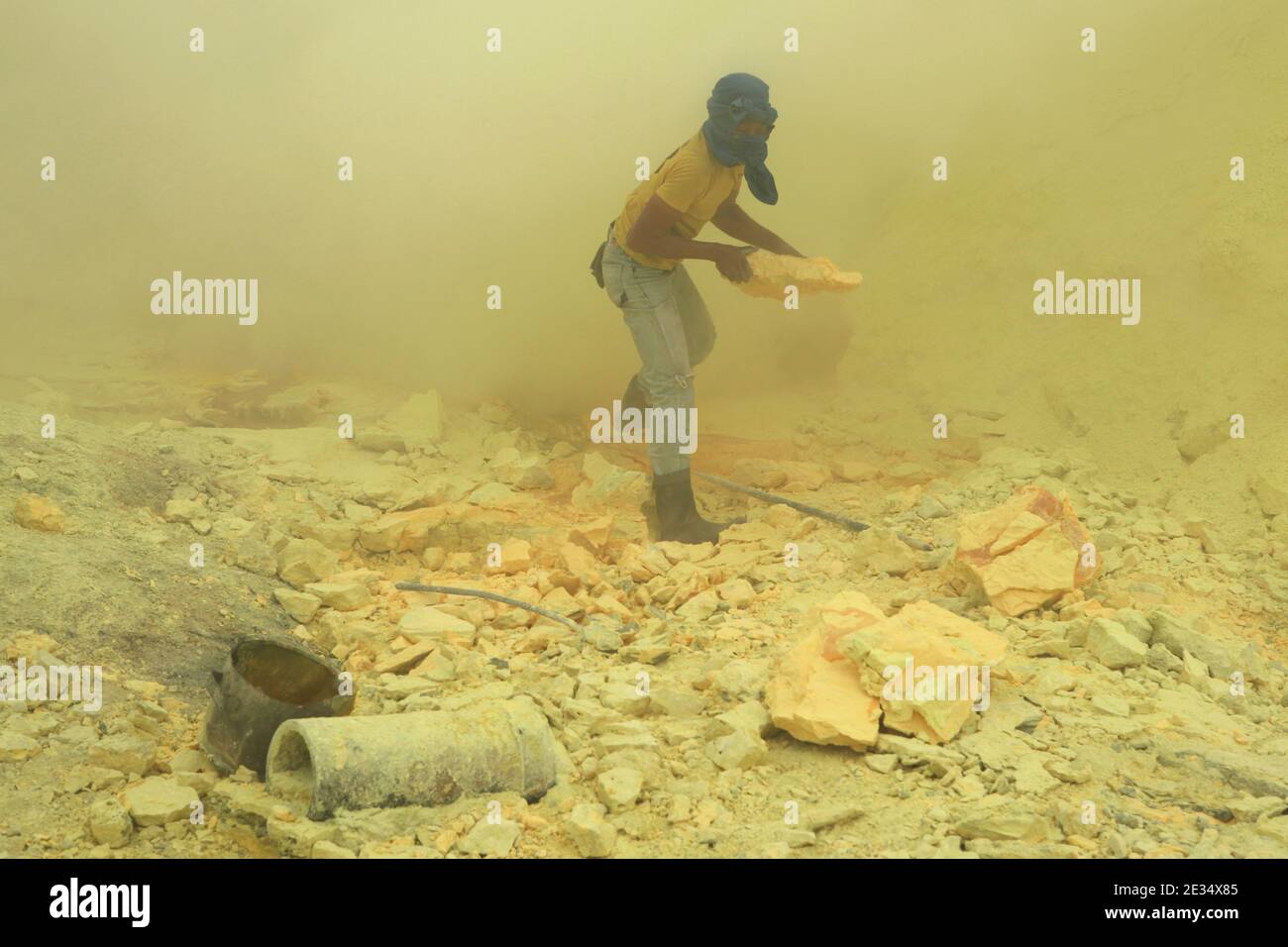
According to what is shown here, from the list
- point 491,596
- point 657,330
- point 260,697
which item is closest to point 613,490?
point 657,330

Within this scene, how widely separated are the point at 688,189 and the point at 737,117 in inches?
13.8

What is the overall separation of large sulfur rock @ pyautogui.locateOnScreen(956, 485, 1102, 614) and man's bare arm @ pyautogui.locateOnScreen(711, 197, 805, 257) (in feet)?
5.26

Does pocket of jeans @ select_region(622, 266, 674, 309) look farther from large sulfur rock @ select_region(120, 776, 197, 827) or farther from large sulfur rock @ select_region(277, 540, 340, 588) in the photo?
large sulfur rock @ select_region(120, 776, 197, 827)

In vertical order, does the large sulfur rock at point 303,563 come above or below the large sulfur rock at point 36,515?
below

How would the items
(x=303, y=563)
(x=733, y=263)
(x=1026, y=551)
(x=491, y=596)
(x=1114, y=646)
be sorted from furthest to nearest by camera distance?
(x=733, y=263)
(x=303, y=563)
(x=491, y=596)
(x=1026, y=551)
(x=1114, y=646)

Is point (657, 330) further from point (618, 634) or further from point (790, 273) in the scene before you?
point (618, 634)

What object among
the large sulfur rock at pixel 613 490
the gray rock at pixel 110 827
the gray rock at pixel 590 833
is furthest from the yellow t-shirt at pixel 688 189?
the gray rock at pixel 110 827

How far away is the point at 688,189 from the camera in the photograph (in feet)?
14.5

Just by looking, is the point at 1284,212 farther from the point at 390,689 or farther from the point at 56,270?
the point at 56,270

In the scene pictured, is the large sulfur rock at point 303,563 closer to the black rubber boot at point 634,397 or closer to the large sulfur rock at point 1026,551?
the black rubber boot at point 634,397

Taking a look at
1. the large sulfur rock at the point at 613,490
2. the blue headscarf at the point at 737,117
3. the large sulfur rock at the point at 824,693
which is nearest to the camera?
the large sulfur rock at the point at 824,693

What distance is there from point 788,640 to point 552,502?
2033mm

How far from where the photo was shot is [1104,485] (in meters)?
4.85

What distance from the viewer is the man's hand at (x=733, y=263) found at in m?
4.50
